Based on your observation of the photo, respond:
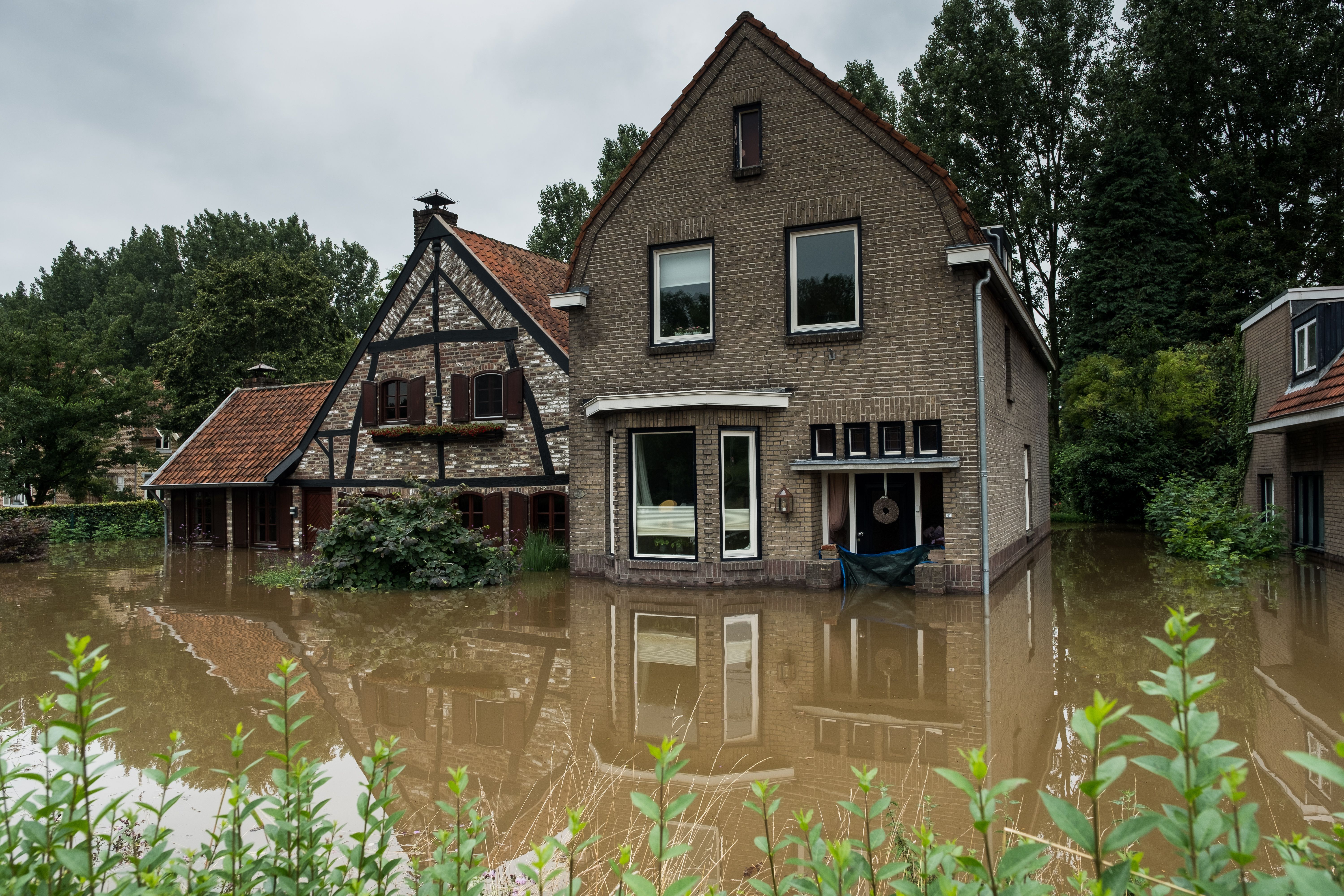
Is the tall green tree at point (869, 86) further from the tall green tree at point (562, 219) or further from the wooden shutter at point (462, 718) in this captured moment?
the wooden shutter at point (462, 718)

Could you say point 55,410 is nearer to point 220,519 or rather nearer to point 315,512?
point 220,519

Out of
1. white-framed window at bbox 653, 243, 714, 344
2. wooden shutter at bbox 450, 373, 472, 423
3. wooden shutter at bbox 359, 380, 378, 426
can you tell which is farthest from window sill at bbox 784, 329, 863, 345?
wooden shutter at bbox 359, 380, 378, 426

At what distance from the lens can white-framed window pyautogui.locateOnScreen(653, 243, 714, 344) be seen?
14180 mm

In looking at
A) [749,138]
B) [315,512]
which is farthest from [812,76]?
[315,512]

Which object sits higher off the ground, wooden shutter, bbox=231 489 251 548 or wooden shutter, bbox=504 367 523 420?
wooden shutter, bbox=504 367 523 420

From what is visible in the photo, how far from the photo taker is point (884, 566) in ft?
39.8

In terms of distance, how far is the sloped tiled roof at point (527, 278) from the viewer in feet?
60.4

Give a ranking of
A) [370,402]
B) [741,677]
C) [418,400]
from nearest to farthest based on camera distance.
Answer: [741,677] < [418,400] < [370,402]

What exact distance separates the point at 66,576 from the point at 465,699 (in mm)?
13927

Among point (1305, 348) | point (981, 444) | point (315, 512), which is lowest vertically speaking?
point (315, 512)

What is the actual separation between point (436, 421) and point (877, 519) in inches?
426

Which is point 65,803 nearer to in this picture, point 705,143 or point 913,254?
point 913,254

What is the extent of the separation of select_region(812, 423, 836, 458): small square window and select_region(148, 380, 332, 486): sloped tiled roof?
563 inches

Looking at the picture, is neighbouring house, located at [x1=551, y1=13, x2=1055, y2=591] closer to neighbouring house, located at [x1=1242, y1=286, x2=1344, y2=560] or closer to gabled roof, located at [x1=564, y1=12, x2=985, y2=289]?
gabled roof, located at [x1=564, y1=12, x2=985, y2=289]
